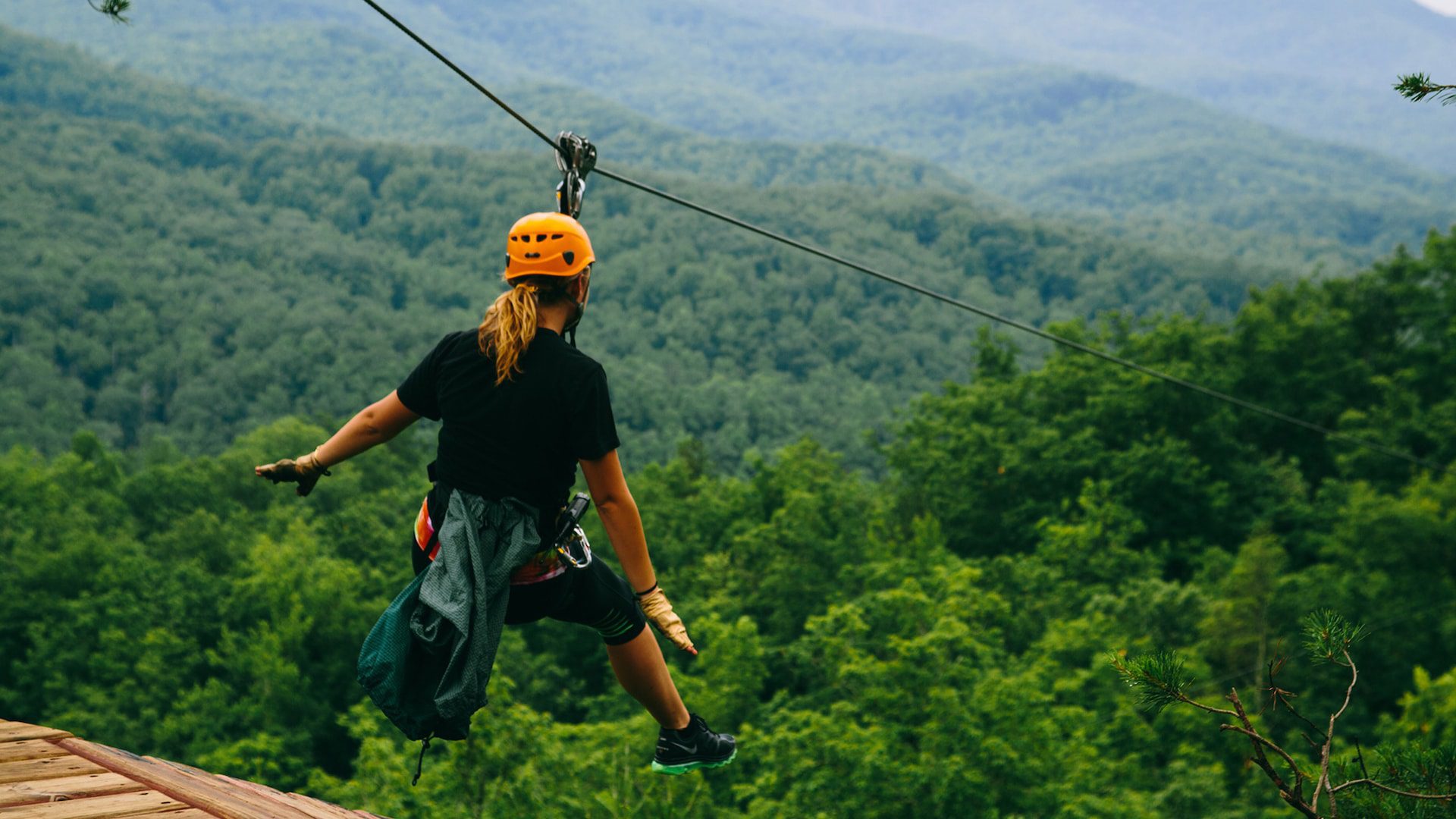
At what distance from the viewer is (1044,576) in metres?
27.1

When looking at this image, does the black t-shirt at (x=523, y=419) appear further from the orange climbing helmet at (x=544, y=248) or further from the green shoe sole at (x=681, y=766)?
the green shoe sole at (x=681, y=766)

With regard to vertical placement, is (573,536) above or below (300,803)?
above

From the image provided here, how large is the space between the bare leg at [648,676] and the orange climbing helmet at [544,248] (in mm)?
1126

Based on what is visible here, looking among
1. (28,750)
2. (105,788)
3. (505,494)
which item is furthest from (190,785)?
(505,494)

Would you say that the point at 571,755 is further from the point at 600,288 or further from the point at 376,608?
the point at 600,288

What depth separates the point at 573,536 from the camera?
3.50 metres

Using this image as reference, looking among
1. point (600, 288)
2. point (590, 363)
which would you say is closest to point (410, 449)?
point (590, 363)

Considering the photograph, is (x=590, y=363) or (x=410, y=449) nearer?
(x=590, y=363)

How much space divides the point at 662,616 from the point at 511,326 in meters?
0.93

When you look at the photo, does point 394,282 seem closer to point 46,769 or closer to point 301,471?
point 301,471

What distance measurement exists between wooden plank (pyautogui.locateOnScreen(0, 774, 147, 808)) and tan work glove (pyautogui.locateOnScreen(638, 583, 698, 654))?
1392 mm

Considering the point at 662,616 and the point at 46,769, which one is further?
the point at 662,616

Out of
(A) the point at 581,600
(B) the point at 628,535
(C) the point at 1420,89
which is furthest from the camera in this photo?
(A) the point at 581,600

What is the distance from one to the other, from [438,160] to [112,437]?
76295mm
